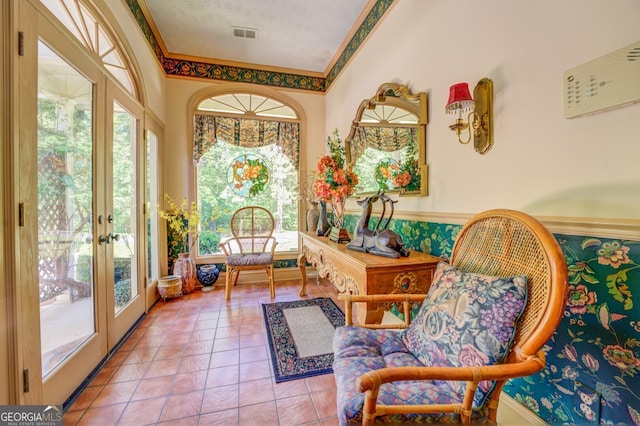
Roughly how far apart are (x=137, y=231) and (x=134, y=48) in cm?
175

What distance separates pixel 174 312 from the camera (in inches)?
111

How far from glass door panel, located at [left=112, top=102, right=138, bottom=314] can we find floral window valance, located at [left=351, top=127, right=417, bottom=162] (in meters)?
2.27

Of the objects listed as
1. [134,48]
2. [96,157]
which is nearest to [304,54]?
[134,48]

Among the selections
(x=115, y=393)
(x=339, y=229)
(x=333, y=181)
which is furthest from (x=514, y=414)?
(x=115, y=393)

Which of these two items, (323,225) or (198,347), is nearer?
(198,347)

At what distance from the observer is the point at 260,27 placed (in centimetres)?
298

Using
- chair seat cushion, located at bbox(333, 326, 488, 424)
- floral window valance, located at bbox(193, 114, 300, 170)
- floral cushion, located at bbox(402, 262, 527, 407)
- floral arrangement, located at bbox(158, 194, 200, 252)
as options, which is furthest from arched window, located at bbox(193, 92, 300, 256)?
floral cushion, located at bbox(402, 262, 527, 407)

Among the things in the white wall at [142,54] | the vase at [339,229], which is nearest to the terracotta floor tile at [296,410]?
the vase at [339,229]

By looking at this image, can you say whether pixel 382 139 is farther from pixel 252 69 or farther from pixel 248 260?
pixel 252 69

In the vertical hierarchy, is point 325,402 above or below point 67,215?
below

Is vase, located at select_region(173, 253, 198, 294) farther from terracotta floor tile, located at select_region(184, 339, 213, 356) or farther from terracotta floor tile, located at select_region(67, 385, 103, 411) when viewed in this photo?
terracotta floor tile, located at select_region(67, 385, 103, 411)

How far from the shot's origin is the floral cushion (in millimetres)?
933

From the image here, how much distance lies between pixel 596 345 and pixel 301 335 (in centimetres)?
187

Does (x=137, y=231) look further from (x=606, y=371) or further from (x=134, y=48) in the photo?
(x=606, y=371)
